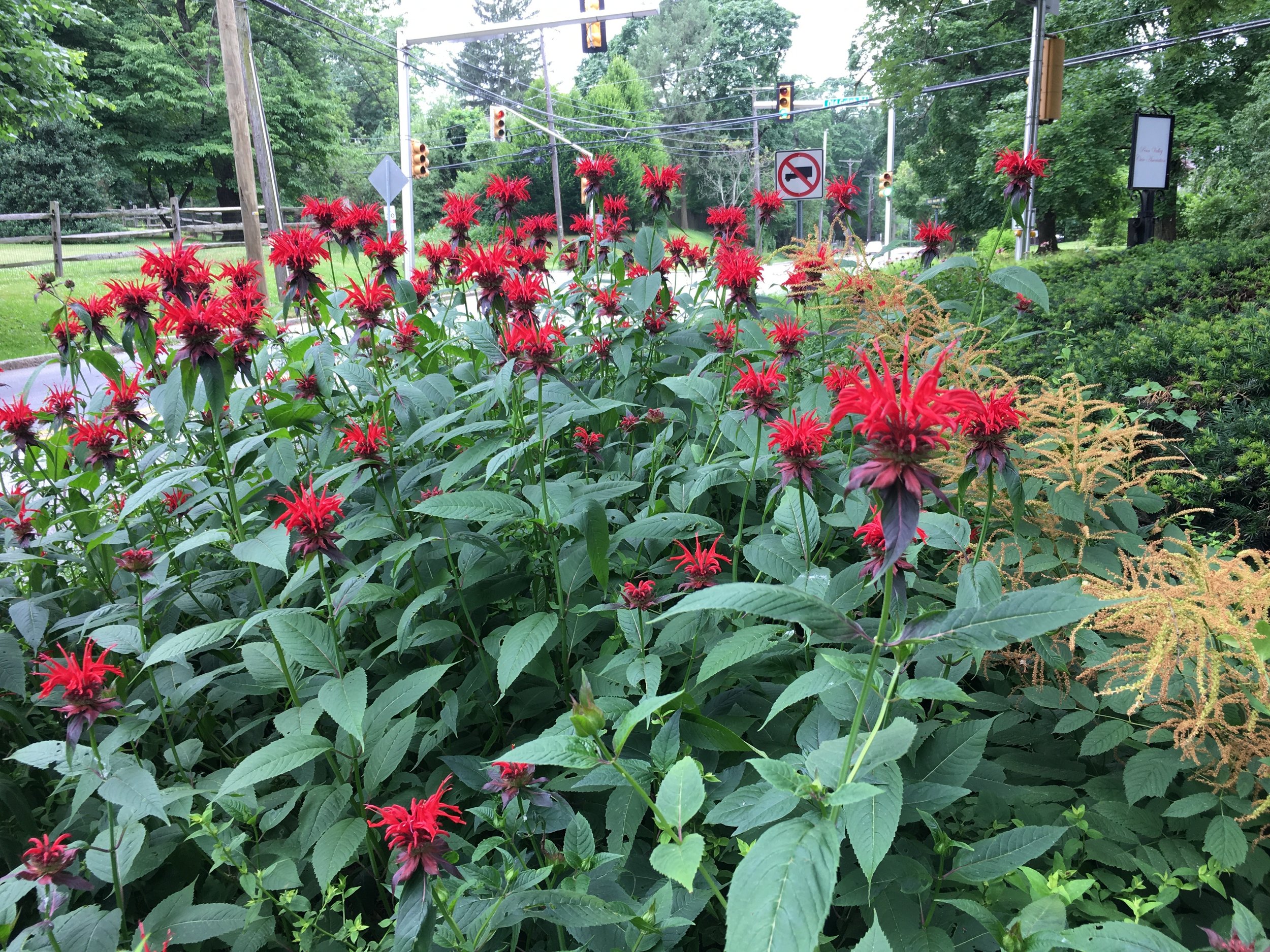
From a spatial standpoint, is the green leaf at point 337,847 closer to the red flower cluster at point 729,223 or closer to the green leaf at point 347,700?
the green leaf at point 347,700

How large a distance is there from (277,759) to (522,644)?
1.42ft

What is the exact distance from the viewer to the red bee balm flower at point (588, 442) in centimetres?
194

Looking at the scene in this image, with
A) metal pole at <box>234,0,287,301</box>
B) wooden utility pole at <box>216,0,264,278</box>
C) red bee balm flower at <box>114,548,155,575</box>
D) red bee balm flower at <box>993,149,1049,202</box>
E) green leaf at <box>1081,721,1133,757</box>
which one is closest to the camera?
green leaf at <box>1081,721,1133,757</box>

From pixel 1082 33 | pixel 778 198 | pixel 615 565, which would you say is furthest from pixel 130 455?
pixel 1082 33

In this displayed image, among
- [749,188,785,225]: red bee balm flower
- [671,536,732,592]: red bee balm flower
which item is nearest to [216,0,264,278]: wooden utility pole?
[749,188,785,225]: red bee balm flower

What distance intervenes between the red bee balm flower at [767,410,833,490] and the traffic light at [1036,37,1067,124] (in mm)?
9544

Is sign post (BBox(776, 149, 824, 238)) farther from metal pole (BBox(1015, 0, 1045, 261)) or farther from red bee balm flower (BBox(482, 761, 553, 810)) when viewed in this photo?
red bee balm flower (BBox(482, 761, 553, 810))

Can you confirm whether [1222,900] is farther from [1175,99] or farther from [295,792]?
[1175,99]

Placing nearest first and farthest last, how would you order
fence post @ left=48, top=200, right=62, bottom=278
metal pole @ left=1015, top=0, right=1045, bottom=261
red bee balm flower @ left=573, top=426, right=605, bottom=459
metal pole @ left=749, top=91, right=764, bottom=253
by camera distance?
red bee balm flower @ left=573, top=426, right=605, bottom=459
metal pole @ left=1015, top=0, right=1045, bottom=261
fence post @ left=48, top=200, right=62, bottom=278
metal pole @ left=749, top=91, right=764, bottom=253

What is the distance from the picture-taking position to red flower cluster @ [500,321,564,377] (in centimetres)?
148

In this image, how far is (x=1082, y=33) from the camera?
15.9 metres

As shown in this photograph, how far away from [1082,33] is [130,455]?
799 inches

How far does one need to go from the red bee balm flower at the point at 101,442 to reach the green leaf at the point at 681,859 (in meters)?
1.77

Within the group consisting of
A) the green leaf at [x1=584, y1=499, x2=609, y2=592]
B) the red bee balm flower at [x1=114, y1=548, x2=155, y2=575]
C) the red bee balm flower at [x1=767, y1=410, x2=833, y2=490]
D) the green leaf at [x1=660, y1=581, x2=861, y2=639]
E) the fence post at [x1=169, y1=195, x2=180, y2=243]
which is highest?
the fence post at [x1=169, y1=195, x2=180, y2=243]
